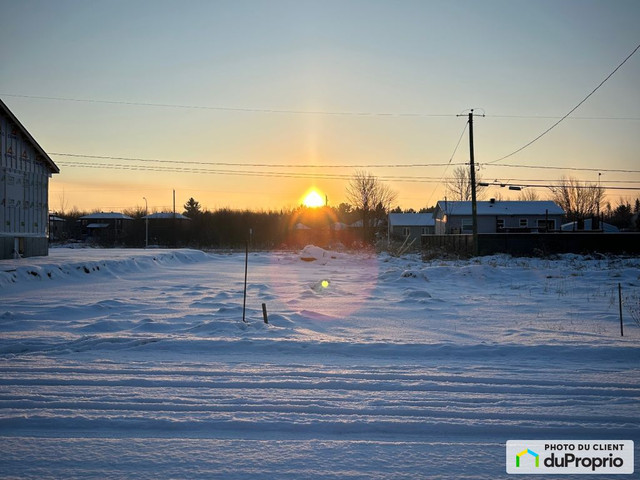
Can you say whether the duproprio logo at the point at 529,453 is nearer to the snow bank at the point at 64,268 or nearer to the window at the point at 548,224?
the snow bank at the point at 64,268

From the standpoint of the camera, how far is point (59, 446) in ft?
12.2

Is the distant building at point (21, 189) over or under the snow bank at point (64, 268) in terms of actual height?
over

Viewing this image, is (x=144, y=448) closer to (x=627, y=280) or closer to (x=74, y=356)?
(x=74, y=356)

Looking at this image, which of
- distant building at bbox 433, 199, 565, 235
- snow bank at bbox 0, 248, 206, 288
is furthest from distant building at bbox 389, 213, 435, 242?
snow bank at bbox 0, 248, 206, 288

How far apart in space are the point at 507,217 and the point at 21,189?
45.5 metres

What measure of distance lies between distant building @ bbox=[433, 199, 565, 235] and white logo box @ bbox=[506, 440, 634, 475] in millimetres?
48396

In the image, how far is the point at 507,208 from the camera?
50812 millimetres

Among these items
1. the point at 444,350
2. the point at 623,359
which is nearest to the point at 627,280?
the point at 623,359

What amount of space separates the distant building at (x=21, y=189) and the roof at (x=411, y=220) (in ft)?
194

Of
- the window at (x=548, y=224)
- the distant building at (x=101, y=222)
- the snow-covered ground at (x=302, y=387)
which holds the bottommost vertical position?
the snow-covered ground at (x=302, y=387)

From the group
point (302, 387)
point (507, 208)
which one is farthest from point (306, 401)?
point (507, 208)

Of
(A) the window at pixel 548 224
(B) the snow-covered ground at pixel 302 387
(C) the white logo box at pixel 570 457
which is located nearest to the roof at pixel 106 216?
(A) the window at pixel 548 224

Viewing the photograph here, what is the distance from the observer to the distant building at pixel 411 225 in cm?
7369

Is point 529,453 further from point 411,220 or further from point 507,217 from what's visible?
point 411,220
